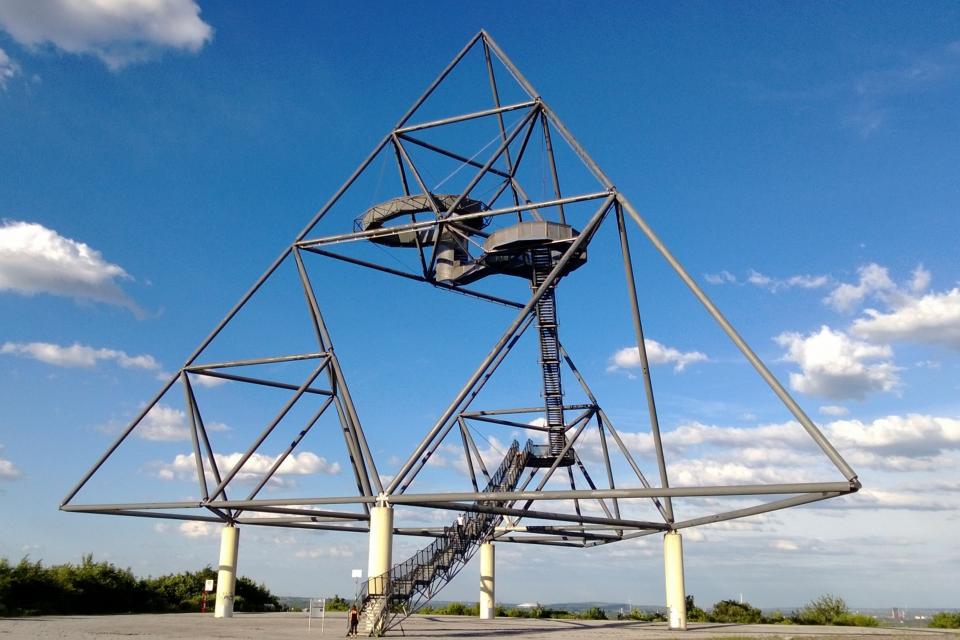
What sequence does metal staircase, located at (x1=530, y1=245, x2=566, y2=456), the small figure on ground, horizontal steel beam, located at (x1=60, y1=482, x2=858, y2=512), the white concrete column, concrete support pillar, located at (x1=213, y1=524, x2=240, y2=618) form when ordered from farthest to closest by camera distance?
1. concrete support pillar, located at (x1=213, y1=524, x2=240, y2=618)
2. metal staircase, located at (x1=530, y1=245, x2=566, y2=456)
3. the white concrete column
4. the small figure on ground
5. horizontal steel beam, located at (x1=60, y1=482, x2=858, y2=512)

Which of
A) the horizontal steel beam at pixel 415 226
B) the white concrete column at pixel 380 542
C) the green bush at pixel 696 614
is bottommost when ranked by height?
the green bush at pixel 696 614

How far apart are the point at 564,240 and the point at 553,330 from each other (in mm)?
3981

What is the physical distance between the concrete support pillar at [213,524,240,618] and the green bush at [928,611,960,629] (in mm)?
32046

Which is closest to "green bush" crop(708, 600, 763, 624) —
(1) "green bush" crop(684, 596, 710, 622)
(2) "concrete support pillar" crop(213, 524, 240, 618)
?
(1) "green bush" crop(684, 596, 710, 622)

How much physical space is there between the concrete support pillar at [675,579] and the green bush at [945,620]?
56.2ft

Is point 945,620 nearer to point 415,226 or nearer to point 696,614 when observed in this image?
point 696,614

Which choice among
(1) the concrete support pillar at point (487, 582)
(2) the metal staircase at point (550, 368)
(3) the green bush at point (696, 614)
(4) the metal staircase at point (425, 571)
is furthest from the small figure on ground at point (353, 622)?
(3) the green bush at point (696, 614)

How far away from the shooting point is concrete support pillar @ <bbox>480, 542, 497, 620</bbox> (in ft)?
132

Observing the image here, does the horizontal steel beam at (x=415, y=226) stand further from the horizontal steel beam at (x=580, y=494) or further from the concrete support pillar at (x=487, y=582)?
the concrete support pillar at (x=487, y=582)

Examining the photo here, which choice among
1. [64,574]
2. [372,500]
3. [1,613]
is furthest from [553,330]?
[64,574]

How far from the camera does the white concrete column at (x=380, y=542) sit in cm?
2417

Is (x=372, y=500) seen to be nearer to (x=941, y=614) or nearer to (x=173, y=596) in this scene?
(x=173, y=596)

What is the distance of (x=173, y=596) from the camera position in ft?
157

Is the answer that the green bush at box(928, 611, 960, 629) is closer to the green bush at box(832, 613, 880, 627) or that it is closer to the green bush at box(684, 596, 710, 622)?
the green bush at box(832, 613, 880, 627)
